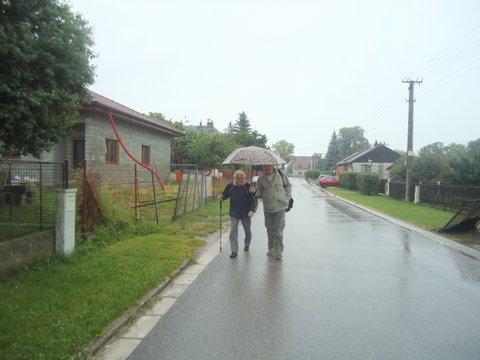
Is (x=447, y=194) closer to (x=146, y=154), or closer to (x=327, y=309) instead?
(x=146, y=154)

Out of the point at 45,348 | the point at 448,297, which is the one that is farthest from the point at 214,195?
the point at 45,348

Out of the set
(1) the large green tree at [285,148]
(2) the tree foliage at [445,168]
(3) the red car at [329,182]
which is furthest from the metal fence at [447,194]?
(1) the large green tree at [285,148]

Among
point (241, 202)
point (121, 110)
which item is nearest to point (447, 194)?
point (121, 110)

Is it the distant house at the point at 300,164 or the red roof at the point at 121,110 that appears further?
the distant house at the point at 300,164

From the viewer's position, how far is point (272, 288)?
22.4 ft

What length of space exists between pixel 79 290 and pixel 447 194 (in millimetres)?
20863

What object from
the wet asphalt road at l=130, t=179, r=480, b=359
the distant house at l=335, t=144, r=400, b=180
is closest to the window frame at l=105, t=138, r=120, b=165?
the wet asphalt road at l=130, t=179, r=480, b=359

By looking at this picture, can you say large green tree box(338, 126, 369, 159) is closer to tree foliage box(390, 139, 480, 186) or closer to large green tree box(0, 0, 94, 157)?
tree foliage box(390, 139, 480, 186)

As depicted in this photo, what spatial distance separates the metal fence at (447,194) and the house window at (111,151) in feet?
47.8

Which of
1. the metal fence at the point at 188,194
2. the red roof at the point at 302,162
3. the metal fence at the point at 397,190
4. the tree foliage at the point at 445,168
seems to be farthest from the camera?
the red roof at the point at 302,162

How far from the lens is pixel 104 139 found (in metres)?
20.6

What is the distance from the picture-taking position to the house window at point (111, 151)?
2128 cm

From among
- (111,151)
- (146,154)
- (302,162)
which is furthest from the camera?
(302,162)

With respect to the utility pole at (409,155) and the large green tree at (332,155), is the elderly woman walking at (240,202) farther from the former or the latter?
the large green tree at (332,155)
